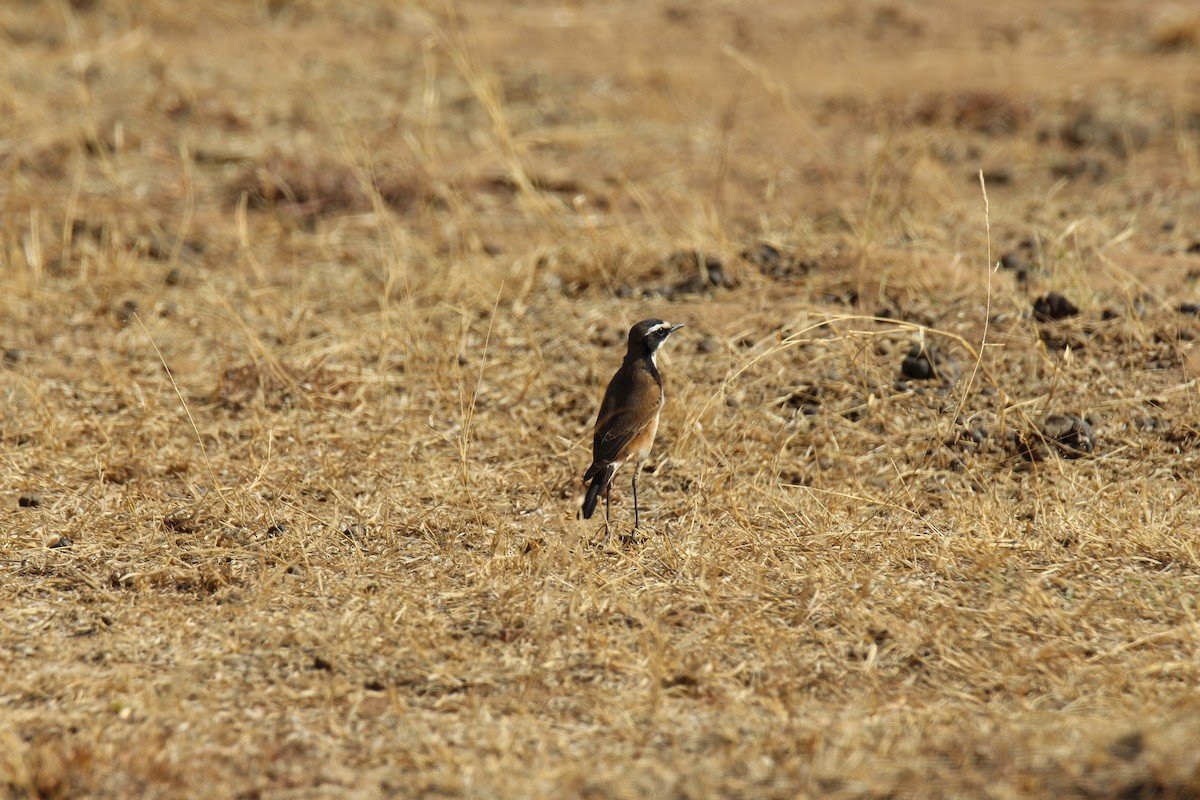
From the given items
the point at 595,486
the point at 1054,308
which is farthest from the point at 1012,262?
the point at 595,486

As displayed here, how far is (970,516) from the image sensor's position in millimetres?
5652

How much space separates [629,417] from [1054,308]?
2.64m

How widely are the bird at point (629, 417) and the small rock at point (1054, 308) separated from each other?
2.18 m

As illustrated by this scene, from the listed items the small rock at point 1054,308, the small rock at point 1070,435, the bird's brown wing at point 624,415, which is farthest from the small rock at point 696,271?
the small rock at point 1070,435

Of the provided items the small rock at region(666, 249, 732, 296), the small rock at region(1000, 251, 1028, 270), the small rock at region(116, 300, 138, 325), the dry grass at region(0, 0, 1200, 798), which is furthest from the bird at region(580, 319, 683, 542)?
the small rock at region(116, 300, 138, 325)

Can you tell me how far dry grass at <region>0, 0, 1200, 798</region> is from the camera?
4.27 m

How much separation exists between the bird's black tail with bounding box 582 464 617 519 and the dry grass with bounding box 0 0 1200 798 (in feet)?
0.39

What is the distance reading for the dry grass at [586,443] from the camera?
4.27 meters

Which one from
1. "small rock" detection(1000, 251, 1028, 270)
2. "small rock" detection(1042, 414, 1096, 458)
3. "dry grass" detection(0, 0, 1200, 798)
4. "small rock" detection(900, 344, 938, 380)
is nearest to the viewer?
"dry grass" detection(0, 0, 1200, 798)

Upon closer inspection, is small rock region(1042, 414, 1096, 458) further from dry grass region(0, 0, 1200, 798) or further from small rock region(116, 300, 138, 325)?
small rock region(116, 300, 138, 325)

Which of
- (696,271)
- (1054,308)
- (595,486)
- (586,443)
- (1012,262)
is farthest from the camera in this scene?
(696,271)

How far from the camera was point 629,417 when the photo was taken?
5.80 meters

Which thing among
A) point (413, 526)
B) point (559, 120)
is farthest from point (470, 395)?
point (559, 120)

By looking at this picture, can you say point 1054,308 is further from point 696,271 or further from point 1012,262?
point 696,271
